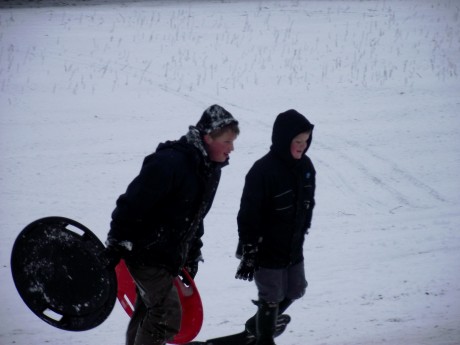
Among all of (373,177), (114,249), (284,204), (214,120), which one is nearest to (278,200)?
(284,204)

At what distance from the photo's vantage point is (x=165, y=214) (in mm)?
3498

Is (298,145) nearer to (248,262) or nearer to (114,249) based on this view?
(248,262)

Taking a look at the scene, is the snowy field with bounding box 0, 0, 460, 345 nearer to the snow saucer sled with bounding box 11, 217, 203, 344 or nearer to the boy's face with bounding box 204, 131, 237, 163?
the snow saucer sled with bounding box 11, 217, 203, 344

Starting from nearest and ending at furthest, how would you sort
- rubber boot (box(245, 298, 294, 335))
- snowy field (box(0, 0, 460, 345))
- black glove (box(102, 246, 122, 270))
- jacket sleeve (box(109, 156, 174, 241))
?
jacket sleeve (box(109, 156, 174, 241)) < black glove (box(102, 246, 122, 270)) < rubber boot (box(245, 298, 294, 335)) < snowy field (box(0, 0, 460, 345))

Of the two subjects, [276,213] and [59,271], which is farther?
[276,213]

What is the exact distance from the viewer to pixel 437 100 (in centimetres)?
1115

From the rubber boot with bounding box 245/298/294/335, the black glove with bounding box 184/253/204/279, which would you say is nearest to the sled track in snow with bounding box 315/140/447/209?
the rubber boot with bounding box 245/298/294/335

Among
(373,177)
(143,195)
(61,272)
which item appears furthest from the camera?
(373,177)

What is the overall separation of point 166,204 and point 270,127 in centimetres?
667

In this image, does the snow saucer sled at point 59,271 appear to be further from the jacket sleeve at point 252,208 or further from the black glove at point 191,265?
the jacket sleeve at point 252,208

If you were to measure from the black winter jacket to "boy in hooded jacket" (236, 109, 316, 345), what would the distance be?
419 mm

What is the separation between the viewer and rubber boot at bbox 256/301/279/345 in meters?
4.16

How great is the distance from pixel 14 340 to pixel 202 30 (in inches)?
497

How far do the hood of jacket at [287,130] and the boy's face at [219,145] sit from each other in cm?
49
